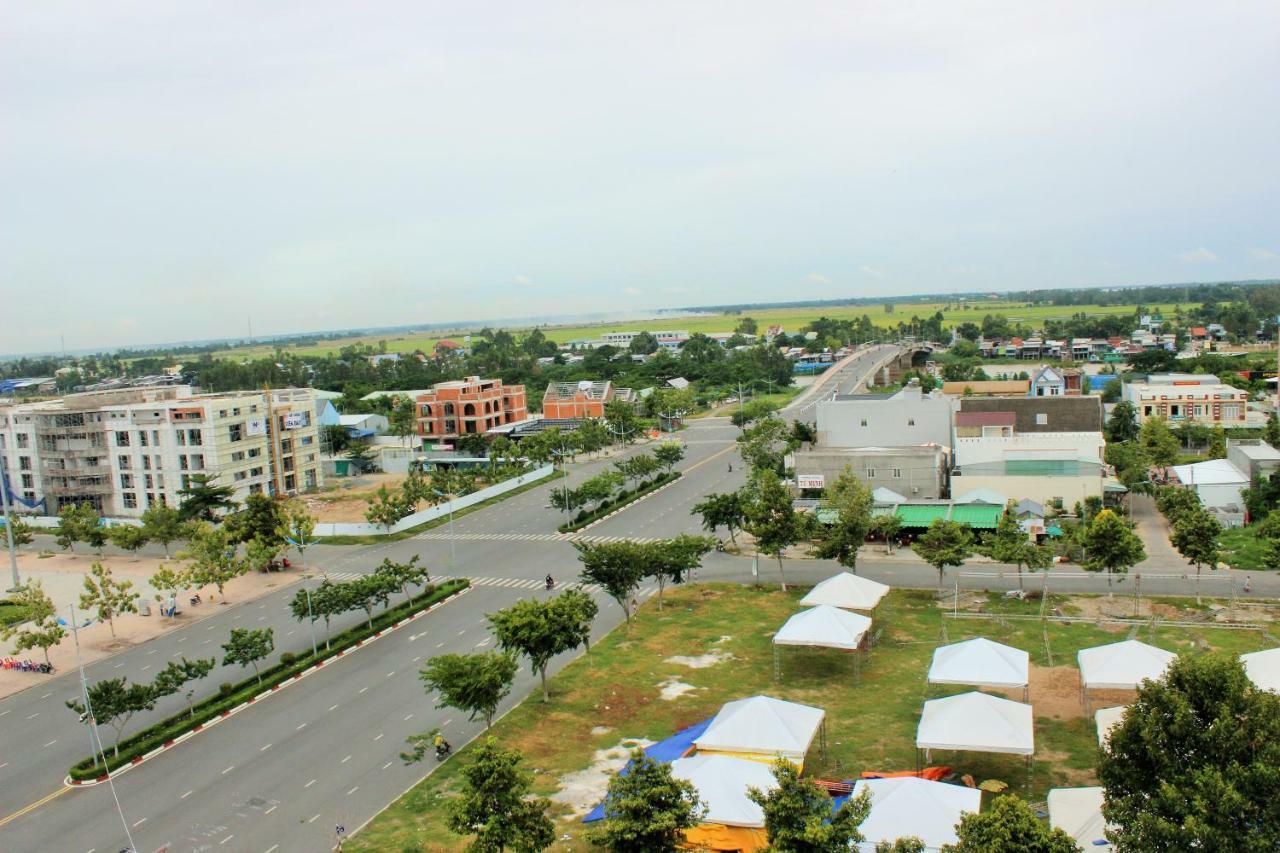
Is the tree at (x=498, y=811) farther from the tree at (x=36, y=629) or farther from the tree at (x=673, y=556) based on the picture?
the tree at (x=36, y=629)

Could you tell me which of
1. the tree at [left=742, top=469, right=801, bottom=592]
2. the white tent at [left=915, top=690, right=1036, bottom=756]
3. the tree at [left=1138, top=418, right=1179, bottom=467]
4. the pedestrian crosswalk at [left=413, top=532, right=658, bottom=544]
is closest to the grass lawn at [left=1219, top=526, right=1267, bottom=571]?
the tree at [left=1138, top=418, right=1179, bottom=467]

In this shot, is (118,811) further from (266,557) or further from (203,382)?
(203,382)

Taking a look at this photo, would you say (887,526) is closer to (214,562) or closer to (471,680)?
(471,680)

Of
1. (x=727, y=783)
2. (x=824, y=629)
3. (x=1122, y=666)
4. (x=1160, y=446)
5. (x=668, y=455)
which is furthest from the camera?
(x=668, y=455)

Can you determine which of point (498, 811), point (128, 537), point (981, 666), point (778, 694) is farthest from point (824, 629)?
point (128, 537)

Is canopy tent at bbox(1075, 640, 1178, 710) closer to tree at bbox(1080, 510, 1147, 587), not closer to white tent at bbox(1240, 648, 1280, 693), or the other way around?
white tent at bbox(1240, 648, 1280, 693)

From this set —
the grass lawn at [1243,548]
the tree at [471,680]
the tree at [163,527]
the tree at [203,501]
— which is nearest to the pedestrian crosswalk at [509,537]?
the tree at [203,501]
